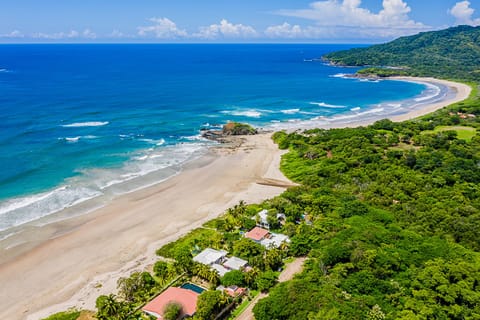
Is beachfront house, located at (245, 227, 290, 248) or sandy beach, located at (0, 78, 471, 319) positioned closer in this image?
sandy beach, located at (0, 78, 471, 319)

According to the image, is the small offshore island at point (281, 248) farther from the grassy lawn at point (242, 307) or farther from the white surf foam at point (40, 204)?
the white surf foam at point (40, 204)

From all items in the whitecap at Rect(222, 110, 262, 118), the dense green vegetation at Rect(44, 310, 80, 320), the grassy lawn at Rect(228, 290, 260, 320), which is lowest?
the dense green vegetation at Rect(44, 310, 80, 320)

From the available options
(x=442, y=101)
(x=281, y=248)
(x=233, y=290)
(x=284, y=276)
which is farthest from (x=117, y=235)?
(x=442, y=101)

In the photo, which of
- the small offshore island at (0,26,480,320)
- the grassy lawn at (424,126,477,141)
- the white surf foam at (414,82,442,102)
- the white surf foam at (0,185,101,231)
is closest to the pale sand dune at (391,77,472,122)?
the white surf foam at (414,82,442,102)

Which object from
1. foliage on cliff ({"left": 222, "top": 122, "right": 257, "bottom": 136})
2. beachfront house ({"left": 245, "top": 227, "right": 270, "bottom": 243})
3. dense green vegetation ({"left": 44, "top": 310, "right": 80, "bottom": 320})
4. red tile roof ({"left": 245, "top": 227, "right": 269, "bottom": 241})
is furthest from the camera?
foliage on cliff ({"left": 222, "top": 122, "right": 257, "bottom": 136})

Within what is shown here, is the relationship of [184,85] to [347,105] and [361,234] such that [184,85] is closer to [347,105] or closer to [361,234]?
[347,105]

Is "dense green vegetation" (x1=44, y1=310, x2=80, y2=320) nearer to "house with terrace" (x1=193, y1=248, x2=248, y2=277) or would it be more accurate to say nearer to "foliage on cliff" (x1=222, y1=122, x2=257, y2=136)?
"house with terrace" (x1=193, y1=248, x2=248, y2=277)
